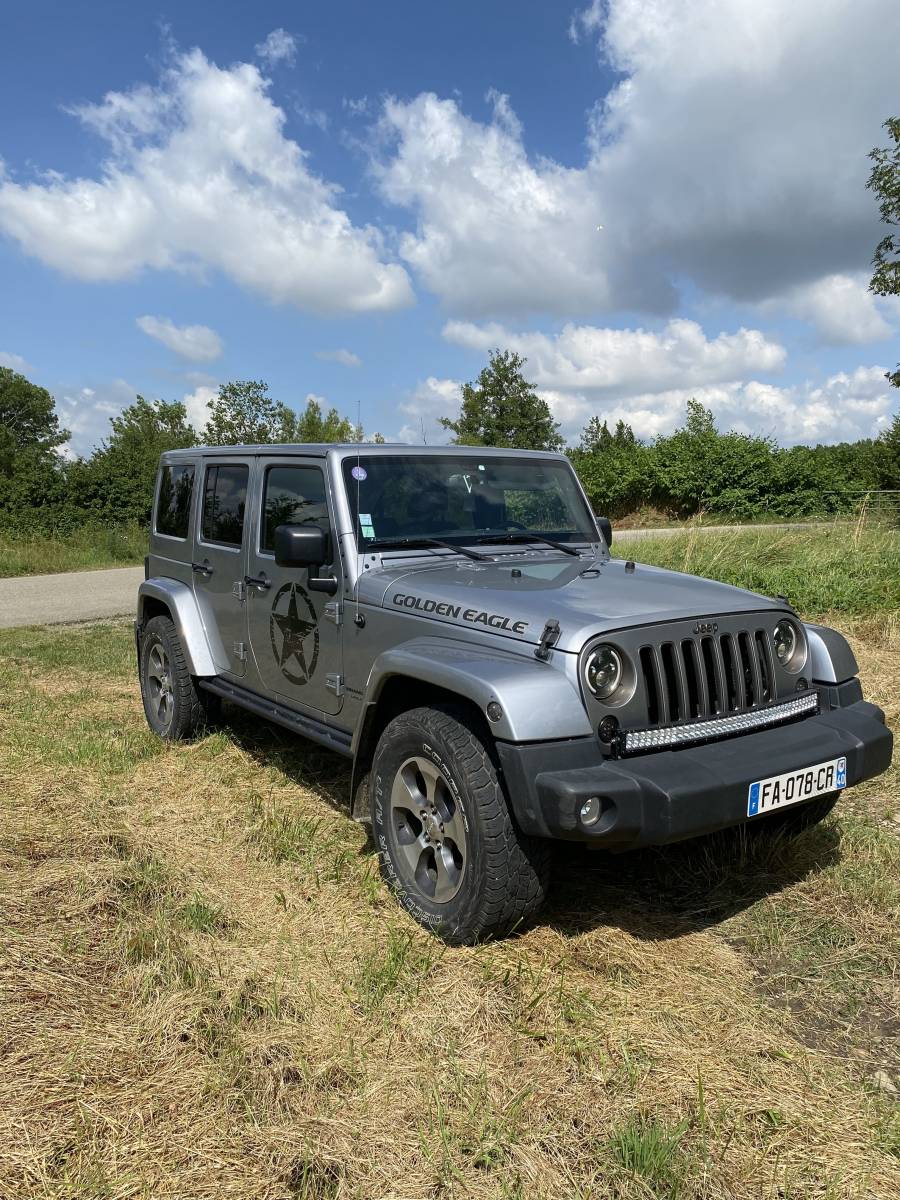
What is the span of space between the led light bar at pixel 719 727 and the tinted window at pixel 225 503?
2.58m

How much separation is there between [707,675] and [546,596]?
611 mm

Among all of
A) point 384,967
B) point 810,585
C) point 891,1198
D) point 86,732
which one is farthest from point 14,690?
point 810,585

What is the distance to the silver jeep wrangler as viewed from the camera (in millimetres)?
2648

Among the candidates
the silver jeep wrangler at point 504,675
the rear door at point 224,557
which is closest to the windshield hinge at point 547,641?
the silver jeep wrangler at point 504,675

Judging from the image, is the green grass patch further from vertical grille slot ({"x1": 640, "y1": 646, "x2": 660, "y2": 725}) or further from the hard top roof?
vertical grille slot ({"x1": 640, "y1": 646, "x2": 660, "y2": 725})

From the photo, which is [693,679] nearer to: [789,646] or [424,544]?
[789,646]

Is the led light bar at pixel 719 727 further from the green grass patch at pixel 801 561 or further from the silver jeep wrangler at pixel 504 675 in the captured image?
the green grass patch at pixel 801 561

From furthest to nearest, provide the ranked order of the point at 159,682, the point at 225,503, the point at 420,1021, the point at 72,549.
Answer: the point at 72,549
the point at 159,682
the point at 225,503
the point at 420,1021

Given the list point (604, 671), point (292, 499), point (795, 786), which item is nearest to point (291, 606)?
point (292, 499)

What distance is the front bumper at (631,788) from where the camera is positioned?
8.30 feet

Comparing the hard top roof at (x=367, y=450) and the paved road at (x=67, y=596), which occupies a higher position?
the hard top roof at (x=367, y=450)

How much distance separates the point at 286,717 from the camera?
162 inches

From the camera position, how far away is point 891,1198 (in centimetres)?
194

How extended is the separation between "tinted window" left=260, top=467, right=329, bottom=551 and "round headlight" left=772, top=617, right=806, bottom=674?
1921 millimetres
